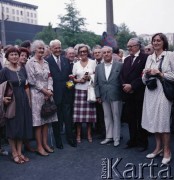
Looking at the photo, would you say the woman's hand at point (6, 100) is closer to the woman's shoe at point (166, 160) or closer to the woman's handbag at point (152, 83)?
the woman's handbag at point (152, 83)

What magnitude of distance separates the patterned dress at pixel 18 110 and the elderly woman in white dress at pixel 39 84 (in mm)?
174

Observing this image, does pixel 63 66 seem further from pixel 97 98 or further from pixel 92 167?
pixel 92 167

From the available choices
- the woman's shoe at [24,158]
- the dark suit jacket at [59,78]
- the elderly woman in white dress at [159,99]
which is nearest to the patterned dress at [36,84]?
the dark suit jacket at [59,78]

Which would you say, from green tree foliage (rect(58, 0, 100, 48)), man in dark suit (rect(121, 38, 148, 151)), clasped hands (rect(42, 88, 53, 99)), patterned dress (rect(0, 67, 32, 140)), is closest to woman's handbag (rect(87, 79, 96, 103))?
man in dark suit (rect(121, 38, 148, 151))

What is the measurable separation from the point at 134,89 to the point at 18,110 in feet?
6.88

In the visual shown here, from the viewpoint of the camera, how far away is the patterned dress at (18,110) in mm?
4844

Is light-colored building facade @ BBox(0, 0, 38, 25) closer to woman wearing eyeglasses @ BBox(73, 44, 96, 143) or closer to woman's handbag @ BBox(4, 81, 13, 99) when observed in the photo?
woman wearing eyeglasses @ BBox(73, 44, 96, 143)

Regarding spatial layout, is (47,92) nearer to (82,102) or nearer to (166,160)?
(82,102)

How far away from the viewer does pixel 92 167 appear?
4.64 m

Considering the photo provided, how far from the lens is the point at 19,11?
294 feet

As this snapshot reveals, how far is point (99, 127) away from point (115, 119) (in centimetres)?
115

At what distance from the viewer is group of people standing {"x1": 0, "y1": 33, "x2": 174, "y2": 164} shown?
470 centimetres

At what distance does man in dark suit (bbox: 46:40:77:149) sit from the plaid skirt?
0.49 feet

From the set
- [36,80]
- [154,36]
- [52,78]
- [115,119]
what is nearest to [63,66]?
[52,78]
